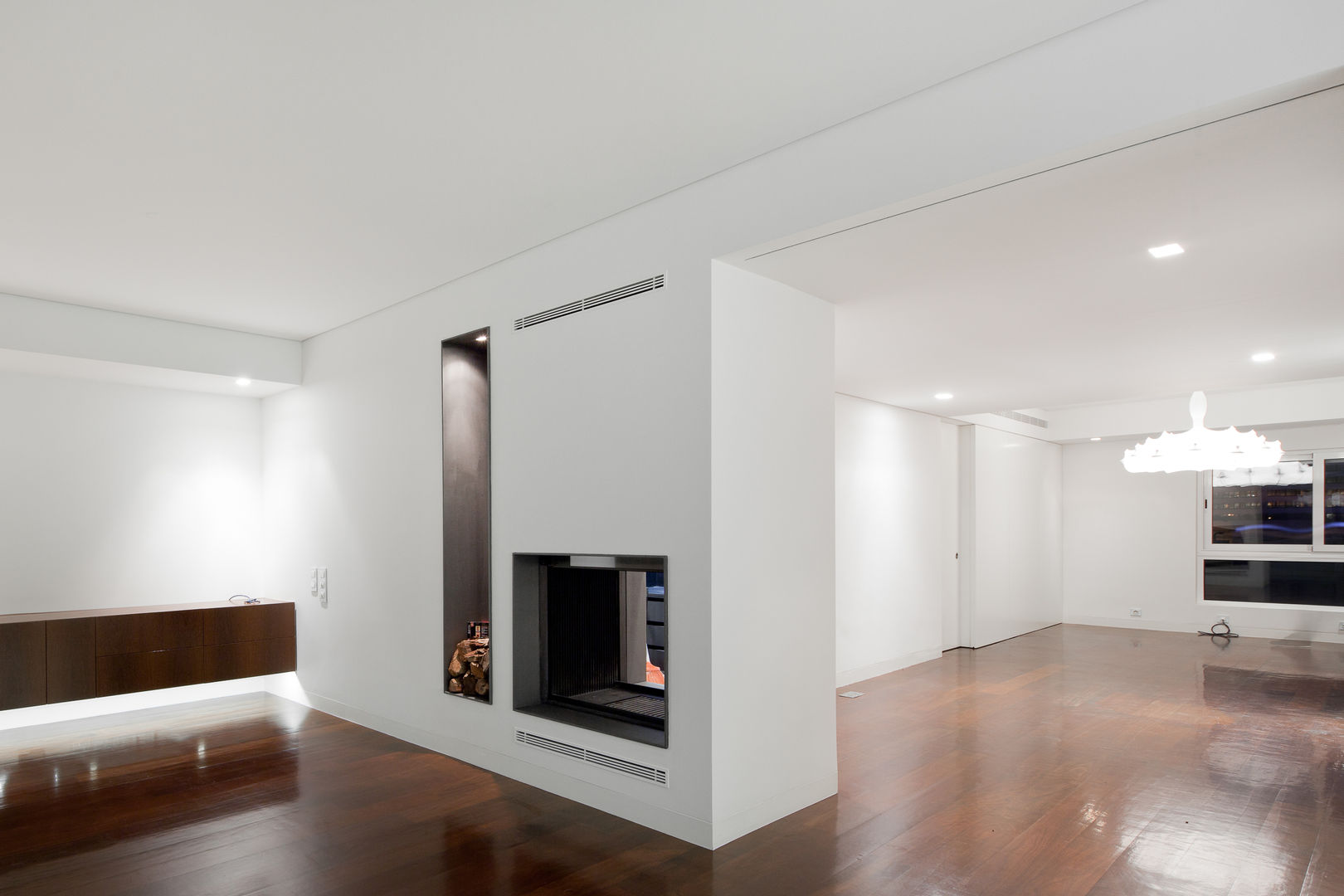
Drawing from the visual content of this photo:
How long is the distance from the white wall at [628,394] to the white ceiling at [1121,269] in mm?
202

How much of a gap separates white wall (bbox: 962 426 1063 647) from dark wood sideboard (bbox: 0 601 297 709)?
6960 mm

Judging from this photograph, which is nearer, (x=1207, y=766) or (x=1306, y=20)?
(x=1306, y=20)

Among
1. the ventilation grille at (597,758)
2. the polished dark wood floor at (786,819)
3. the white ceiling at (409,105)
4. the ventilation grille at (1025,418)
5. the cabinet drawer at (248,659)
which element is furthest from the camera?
the ventilation grille at (1025,418)

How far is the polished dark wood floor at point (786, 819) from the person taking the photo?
309 cm

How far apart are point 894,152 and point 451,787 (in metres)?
3.79

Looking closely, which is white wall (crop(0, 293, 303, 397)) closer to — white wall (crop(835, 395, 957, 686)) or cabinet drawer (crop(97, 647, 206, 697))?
cabinet drawer (crop(97, 647, 206, 697))

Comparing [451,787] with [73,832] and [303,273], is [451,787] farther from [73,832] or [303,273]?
[303,273]

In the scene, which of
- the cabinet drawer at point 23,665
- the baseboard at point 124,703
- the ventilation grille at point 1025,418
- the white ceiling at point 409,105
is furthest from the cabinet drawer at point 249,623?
the ventilation grille at point 1025,418

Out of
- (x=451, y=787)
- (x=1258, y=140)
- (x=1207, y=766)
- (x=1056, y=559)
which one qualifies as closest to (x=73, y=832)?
(x=451, y=787)

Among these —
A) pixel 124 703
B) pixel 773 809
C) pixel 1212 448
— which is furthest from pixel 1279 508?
pixel 124 703

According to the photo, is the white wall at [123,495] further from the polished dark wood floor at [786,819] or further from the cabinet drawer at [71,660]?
the polished dark wood floor at [786,819]

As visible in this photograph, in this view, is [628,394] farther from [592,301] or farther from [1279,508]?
[1279,508]

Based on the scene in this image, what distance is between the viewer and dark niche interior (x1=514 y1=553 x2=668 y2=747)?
14.0 feet

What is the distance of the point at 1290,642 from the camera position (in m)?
8.87
